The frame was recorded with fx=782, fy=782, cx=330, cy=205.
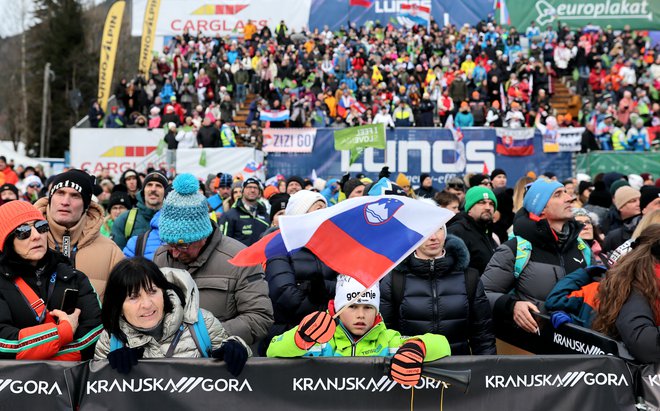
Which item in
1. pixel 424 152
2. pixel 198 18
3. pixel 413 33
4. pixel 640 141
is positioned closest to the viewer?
pixel 424 152

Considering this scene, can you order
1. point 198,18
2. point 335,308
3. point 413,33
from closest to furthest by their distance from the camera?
point 335,308 < point 413,33 < point 198,18

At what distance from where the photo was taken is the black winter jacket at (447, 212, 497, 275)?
6.55 m

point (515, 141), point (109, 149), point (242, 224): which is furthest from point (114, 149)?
point (242, 224)

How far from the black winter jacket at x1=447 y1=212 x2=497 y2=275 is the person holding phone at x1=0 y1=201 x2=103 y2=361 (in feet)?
11.4

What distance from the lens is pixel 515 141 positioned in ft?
65.1

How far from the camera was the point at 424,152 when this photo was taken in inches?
772

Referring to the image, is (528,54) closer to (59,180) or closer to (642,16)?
(642,16)

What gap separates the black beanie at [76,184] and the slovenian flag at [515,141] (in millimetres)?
16050

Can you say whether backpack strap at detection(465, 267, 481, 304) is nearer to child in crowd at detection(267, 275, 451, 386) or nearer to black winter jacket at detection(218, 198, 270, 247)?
child in crowd at detection(267, 275, 451, 386)

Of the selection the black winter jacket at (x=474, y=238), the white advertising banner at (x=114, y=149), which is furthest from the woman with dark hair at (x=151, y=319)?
the white advertising banner at (x=114, y=149)

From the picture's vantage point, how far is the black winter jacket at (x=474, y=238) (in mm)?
6547

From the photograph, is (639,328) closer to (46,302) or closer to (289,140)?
(46,302)

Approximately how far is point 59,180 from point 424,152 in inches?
606

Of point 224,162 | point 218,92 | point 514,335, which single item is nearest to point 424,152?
point 224,162
